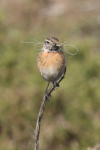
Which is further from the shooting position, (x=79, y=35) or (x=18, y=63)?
(x=79, y=35)

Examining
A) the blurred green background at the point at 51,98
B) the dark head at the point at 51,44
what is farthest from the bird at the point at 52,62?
the blurred green background at the point at 51,98

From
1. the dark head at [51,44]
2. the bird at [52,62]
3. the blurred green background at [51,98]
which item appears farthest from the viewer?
the blurred green background at [51,98]

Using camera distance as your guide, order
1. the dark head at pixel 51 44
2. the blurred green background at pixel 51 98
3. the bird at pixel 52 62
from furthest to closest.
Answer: the blurred green background at pixel 51 98
the bird at pixel 52 62
the dark head at pixel 51 44

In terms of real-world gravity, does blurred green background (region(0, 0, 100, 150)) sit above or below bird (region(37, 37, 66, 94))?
above

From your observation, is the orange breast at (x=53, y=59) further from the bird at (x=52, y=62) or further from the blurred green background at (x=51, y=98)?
the blurred green background at (x=51, y=98)

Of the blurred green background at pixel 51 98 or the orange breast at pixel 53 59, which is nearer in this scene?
the orange breast at pixel 53 59

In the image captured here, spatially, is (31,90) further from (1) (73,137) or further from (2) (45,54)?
(2) (45,54)

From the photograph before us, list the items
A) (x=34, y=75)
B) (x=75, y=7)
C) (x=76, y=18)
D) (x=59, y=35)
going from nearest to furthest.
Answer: (x=34, y=75) → (x=59, y=35) → (x=76, y=18) → (x=75, y=7)

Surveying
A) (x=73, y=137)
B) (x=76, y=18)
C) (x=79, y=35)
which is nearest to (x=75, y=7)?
(x=76, y=18)

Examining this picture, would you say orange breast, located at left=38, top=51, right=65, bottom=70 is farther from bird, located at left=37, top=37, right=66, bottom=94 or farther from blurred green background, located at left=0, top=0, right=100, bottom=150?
blurred green background, located at left=0, top=0, right=100, bottom=150

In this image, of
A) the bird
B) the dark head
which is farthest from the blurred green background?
the dark head

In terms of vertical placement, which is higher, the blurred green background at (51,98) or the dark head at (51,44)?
the blurred green background at (51,98)
